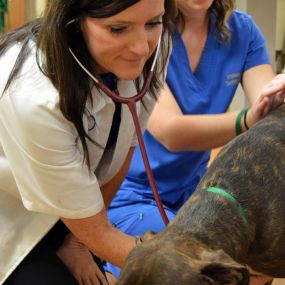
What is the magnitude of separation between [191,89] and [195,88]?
0.01m

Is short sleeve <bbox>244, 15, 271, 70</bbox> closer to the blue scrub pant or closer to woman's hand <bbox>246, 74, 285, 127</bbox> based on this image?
woman's hand <bbox>246, 74, 285, 127</bbox>

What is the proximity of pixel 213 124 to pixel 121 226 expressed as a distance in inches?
18.9

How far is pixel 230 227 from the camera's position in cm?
125

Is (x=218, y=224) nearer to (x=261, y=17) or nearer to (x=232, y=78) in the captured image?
(x=232, y=78)

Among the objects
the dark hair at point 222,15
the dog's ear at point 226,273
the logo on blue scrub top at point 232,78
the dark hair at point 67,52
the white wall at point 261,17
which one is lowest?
the white wall at point 261,17

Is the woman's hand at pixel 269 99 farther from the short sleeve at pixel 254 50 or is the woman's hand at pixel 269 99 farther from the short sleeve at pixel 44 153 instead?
the short sleeve at pixel 44 153

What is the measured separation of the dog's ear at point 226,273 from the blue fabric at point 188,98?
827 mm

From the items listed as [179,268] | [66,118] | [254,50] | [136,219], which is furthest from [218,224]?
[254,50]

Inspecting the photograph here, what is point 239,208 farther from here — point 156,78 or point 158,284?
point 156,78

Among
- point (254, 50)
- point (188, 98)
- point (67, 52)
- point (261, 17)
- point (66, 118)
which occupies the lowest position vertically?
point (261, 17)

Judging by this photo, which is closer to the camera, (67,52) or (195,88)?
(67,52)

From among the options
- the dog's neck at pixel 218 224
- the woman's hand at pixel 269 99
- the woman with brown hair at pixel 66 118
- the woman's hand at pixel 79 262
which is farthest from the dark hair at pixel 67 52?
the woman's hand at pixel 269 99

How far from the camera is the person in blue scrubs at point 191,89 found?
188 cm

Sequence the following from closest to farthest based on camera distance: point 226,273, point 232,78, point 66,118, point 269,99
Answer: point 226,273, point 66,118, point 269,99, point 232,78
